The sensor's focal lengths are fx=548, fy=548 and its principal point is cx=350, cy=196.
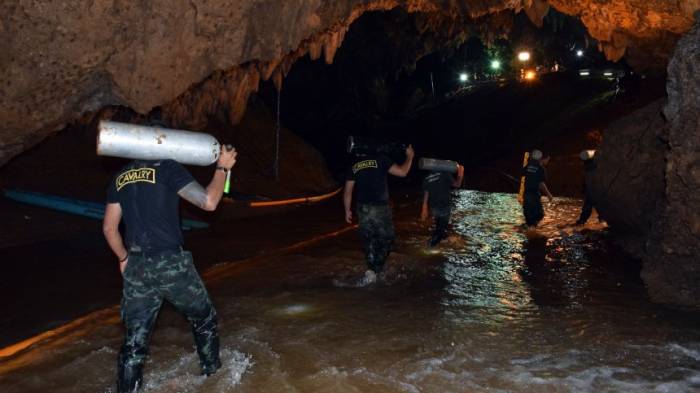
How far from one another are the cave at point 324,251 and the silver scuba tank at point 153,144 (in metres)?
0.14

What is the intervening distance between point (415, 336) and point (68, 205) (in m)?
8.79

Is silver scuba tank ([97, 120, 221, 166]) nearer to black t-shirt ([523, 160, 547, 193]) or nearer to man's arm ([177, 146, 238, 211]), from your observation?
man's arm ([177, 146, 238, 211])

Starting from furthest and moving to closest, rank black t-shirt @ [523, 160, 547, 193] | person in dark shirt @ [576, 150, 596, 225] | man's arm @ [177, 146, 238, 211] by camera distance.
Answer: black t-shirt @ [523, 160, 547, 193], person in dark shirt @ [576, 150, 596, 225], man's arm @ [177, 146, 238, 211]

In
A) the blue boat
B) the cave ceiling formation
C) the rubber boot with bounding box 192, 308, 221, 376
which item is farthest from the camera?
the blue boat

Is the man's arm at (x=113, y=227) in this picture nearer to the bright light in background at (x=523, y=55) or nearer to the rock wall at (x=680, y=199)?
the rock wall at (x=680, y=199)

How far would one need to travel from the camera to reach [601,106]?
85.6 feet

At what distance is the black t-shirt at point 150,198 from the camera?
12.1 feet

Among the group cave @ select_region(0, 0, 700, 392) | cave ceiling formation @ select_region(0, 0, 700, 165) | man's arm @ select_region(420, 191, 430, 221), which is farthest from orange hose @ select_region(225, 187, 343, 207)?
cave ceiling formation @ select_region(0, 0, 700, 165)

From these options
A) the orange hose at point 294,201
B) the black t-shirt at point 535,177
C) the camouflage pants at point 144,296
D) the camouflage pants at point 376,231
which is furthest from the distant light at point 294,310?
the orange hose at point 294,201

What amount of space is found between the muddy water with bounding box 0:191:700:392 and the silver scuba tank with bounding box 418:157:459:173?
156 cm

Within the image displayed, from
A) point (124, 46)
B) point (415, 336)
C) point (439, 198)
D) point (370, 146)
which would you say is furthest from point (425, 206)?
point (124, 46)

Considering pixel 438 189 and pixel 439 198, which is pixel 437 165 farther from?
pixel 439 198

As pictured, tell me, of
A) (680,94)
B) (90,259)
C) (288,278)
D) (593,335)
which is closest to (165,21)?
(288,278)

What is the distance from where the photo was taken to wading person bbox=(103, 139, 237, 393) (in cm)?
369
